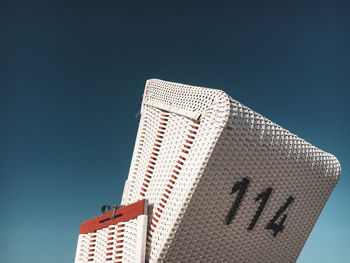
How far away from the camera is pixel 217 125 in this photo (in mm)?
3861

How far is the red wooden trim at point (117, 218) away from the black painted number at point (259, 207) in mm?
1436

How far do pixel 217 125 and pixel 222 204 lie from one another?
137cm

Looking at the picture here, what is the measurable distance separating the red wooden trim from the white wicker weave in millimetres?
175

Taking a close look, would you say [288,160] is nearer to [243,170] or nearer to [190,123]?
[243,170]

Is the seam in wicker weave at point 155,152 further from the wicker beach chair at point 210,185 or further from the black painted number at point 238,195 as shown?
the black painted number at point 238,195

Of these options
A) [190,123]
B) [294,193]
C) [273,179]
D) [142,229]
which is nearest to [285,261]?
[294,193]

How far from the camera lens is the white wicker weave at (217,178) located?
4.02 m

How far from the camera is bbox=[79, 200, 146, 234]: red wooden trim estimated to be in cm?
453

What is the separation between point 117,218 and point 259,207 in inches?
99.2

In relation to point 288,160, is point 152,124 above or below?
above

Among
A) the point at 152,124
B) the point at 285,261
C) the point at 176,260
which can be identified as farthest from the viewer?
the point at 285,261

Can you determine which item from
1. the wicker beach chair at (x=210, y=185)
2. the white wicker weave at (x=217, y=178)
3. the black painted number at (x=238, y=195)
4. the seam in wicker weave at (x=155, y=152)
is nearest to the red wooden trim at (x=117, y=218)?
the wicker beach chair at (x=210, y=185)

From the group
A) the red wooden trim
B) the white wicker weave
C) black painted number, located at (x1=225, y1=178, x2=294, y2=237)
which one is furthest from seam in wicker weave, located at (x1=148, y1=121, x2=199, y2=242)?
black painted number, located at (x1=225, y1=178, x2=294, y2=237)

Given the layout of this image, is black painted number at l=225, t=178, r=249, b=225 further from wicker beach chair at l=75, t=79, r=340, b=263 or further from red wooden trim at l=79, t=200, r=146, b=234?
red wooden trim at l=79, t=200, r=146, b=234
